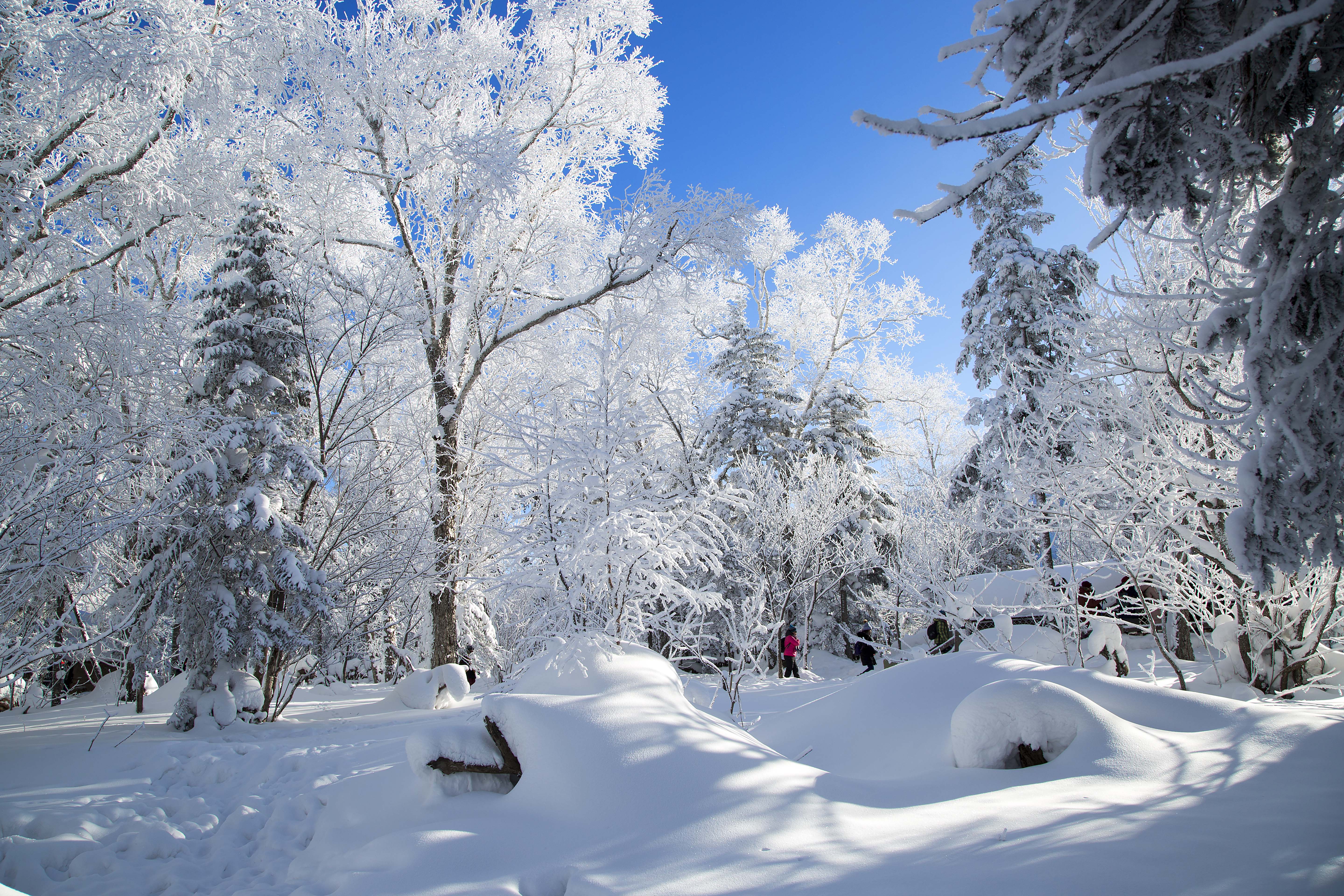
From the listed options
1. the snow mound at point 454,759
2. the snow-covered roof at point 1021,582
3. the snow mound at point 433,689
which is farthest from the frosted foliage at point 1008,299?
the snow mound at point 454,759

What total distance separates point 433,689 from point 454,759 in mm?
6068

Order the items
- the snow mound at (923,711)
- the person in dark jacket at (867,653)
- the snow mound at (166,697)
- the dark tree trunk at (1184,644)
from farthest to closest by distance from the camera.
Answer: the person in dark jacket at (867,653) → the dark tree trunk at (1184,644) → the snow mound at (166,697) → the snow mound at (923,711)

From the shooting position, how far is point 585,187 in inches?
443

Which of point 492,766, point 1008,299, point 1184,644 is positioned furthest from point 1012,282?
point 492,766

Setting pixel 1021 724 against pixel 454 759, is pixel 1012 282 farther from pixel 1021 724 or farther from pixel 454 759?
pixel 454 759

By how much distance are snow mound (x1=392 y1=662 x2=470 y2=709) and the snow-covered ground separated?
3.57 m

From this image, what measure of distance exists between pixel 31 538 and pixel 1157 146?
274 inches

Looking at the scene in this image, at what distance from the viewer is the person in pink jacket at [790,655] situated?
15117mm

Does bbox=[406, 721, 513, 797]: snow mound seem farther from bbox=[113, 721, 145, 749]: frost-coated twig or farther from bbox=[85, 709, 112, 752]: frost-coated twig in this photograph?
bbox=[113, 721, 145, 749]: frost-coated twig

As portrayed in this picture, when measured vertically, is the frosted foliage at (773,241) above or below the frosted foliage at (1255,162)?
above

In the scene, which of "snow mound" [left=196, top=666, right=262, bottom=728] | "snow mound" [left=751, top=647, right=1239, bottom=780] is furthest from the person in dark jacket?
"snow mound" [left=196, top=666, right=262, bottom=728]

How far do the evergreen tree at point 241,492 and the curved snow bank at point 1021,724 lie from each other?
278 inches

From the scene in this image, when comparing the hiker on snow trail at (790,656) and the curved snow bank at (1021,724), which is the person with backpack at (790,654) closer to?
the hiker on snow trail at (790,656)

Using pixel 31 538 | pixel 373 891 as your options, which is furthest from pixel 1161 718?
pixel 31 538
